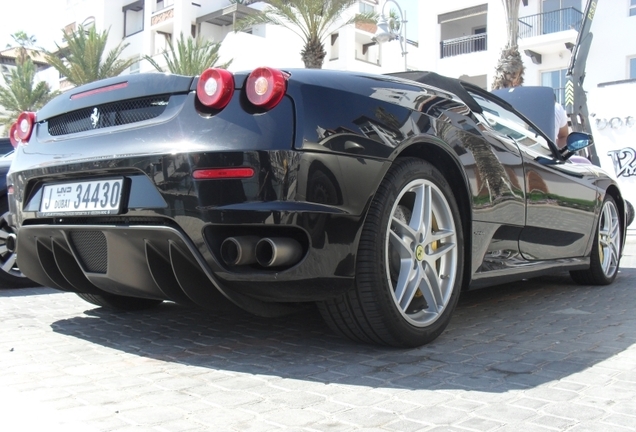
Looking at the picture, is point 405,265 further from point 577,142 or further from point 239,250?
point 577,142

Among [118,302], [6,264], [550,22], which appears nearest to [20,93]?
[550,22]

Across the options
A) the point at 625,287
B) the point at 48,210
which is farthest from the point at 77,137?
the point at 625,287

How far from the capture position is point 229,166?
8.04 feet

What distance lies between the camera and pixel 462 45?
29.1 meters

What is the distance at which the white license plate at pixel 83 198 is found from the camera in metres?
2.69

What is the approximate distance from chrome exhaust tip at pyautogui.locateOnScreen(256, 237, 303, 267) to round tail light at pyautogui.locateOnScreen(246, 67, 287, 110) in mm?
509

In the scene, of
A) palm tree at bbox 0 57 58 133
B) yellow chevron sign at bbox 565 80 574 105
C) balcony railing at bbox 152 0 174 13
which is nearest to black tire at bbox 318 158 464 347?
yellow chevron sign at bbox 565 80 574 105

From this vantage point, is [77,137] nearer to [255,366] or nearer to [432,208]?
[255,366]

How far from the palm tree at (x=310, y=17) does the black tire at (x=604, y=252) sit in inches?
622

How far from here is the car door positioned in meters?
3.83

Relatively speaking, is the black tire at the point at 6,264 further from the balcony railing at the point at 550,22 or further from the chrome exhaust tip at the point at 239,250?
the balcony railing at the point at 550,22

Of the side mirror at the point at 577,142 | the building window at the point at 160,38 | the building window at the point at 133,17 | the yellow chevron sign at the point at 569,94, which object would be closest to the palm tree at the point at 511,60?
the yellow chevron sign at the point at 569,94

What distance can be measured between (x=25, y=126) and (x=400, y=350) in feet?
6.98

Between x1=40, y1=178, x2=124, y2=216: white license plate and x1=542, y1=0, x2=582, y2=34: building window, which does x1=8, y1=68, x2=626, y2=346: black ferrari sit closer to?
x1=40, y1=178, x2=124, y2=216: white license plate
